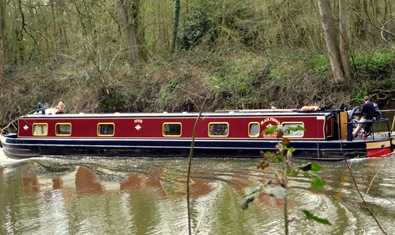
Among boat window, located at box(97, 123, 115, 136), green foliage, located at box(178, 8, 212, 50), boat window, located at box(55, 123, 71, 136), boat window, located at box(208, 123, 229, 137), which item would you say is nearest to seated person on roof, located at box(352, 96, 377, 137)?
boat window, located at box(208, 123, 229, 137)

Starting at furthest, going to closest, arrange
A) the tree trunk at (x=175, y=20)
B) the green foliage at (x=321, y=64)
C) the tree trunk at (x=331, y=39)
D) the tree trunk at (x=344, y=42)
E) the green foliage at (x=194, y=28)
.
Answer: the tree trunk at (x=175, y=20) < the green foliage at (x=194, y=28) < the green foliage at (x=321, y=64) < the tree trunk at (x=344, y=42) < the tree trunk at (x=331, y=39)

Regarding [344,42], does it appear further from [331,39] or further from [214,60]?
[214,60]

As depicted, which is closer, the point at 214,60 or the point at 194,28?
the point at 214,60

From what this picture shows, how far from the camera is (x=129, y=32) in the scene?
24375 mm

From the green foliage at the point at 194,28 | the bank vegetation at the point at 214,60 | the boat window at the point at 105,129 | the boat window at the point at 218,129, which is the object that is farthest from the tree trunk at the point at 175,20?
the boat window at the point at 218,129

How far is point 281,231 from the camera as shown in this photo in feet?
25.4

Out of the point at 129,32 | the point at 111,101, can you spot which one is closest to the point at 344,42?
the point at 111,101

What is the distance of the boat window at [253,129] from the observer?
14082 mm

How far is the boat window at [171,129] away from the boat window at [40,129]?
411 centimetres

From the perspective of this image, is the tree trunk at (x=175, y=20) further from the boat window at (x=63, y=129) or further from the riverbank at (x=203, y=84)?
the boat window at (x=63, y=129)

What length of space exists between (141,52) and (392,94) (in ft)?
41.7

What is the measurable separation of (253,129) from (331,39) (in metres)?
6.00

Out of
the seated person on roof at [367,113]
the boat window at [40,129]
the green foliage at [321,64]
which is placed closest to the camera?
the seated person on roof at [367,113]

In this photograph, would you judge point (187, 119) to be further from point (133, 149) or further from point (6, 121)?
point (6, 121)
